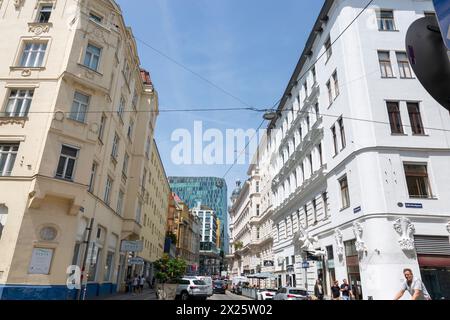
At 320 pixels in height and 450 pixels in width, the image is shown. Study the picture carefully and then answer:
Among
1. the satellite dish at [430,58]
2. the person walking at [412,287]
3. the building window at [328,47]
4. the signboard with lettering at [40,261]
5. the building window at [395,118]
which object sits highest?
the building window at [328,47]

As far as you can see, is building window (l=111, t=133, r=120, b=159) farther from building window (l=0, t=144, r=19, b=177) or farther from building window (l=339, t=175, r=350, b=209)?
building window (l=339, t=175, r=350, b=209)

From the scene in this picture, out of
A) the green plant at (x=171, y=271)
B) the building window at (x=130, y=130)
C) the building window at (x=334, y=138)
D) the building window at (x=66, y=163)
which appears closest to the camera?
the building window at (x=66, y=163)

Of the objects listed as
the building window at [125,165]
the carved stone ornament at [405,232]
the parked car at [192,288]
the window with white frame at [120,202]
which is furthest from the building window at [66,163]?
the carved stone ornament at [405,232]

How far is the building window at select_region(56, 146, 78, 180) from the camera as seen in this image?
17.1m

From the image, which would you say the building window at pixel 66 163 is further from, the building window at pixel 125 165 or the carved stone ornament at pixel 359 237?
the carved stone ornament at pixel 359 237

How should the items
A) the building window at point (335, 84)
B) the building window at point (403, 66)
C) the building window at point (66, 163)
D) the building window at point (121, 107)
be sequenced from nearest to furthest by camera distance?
the building window at point (66, 163), the building window at point (403, 66), the building window at point (335, 84), the building window at point (121, 107)

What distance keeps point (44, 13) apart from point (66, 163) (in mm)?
10893

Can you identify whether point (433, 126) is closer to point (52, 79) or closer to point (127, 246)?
point (127, 246)

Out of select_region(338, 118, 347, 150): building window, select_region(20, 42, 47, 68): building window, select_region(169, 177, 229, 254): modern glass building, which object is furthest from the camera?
select_region(169, 177, 229, 254): modern glass building

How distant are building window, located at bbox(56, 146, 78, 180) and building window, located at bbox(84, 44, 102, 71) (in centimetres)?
596

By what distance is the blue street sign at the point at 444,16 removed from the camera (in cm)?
166

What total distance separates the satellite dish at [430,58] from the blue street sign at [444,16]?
15 cm

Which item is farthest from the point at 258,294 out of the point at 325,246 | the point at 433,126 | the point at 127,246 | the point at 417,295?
the point at 417,295

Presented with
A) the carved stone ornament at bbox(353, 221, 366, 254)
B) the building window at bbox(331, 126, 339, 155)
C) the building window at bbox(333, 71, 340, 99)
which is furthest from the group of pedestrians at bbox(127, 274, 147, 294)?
the building window at bbox(333, 71, 340, 99)
